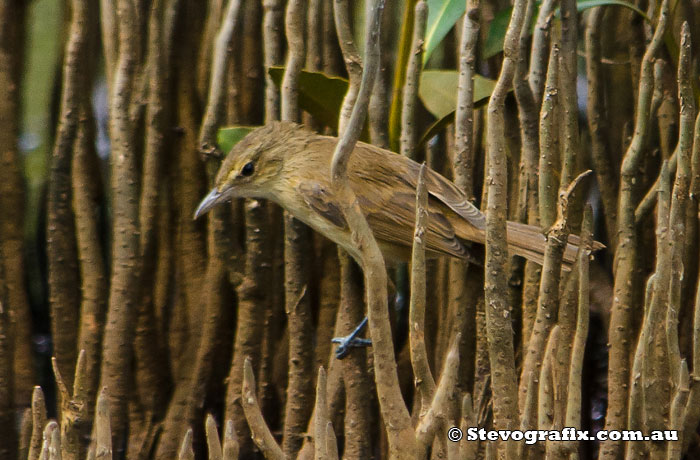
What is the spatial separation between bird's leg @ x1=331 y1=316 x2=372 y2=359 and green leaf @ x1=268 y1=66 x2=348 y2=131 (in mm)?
575

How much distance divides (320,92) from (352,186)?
11.5 inches

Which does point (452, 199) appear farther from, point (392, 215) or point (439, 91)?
point (439, 91)

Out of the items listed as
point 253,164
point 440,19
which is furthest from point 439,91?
point 253,164

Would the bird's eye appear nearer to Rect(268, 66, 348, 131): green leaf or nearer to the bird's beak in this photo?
the bird's beak

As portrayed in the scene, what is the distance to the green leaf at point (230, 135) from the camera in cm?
231

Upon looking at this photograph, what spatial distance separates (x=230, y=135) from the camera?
7.61ft

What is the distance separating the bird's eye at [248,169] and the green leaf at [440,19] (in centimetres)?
56

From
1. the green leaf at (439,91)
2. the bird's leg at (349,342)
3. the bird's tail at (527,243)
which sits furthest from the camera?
the green leaf at (439,91)

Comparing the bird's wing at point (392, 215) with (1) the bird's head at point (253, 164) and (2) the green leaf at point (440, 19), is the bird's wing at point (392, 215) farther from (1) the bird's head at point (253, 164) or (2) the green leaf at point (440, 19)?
(2) the green leaf at point (440, 19)

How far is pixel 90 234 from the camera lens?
245cm

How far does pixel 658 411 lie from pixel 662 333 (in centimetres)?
27

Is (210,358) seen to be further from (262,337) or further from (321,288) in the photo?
(321,288)

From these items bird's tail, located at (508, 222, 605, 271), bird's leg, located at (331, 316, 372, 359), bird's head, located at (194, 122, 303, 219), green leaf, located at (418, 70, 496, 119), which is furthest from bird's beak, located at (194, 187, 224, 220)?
bird's tail, located at (508, 222, 605, 271)

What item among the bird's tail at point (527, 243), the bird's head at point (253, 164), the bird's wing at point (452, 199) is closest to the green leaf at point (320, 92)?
the bird's head at point (253, 164)
